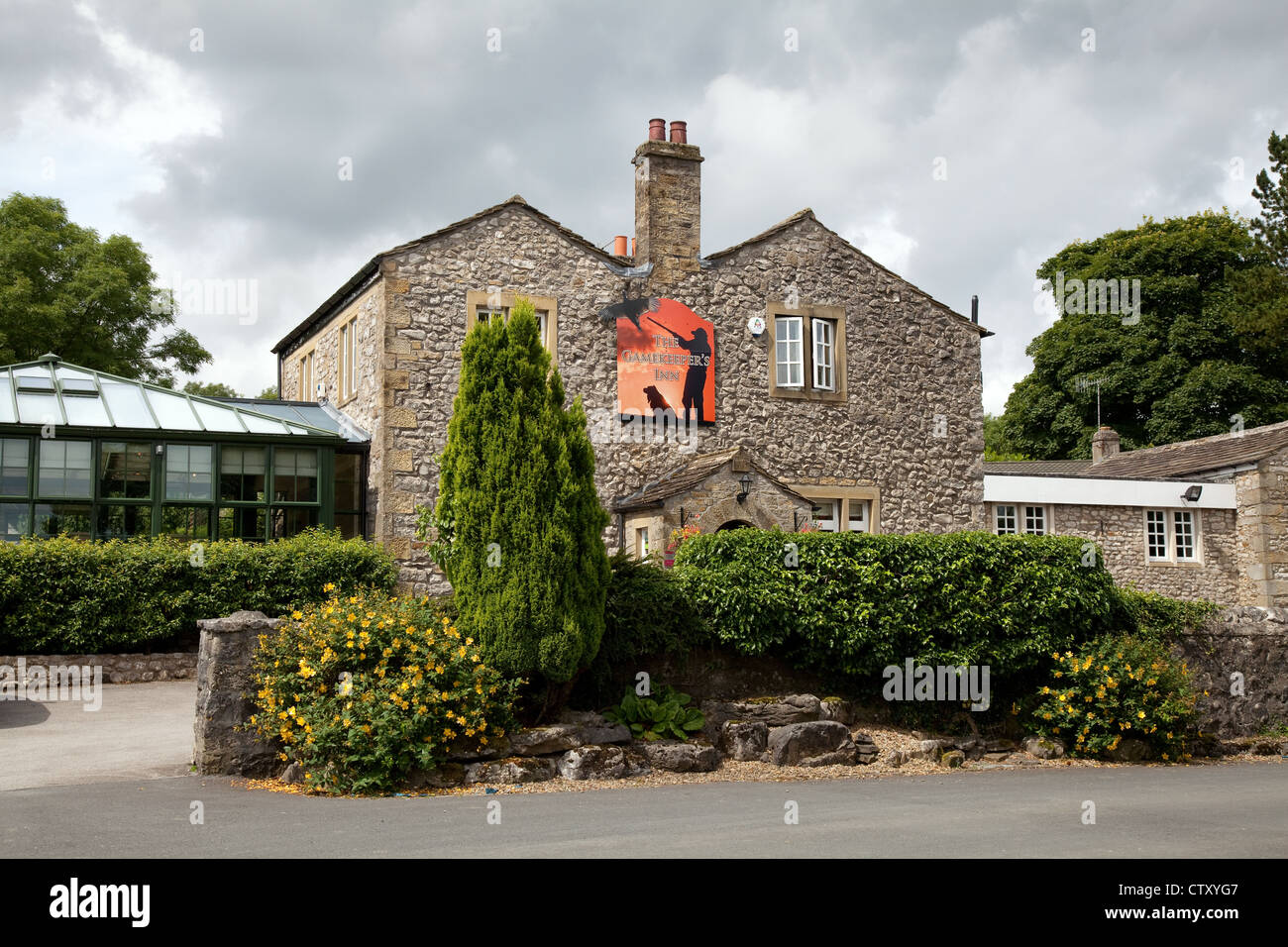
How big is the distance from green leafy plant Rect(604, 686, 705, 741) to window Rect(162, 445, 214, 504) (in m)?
9.10

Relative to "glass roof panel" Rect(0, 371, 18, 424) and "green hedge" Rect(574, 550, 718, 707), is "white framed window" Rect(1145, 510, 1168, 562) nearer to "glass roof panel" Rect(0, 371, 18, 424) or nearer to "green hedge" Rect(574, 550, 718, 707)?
"green hedge" Rect(574, 550, 718, 707)

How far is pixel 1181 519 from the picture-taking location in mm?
24109

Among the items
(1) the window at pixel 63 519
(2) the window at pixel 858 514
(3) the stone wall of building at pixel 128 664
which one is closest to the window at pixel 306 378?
(1) the window at pixel 63 519

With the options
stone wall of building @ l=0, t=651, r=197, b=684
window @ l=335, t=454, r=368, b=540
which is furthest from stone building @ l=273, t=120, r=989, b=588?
stone wall of building @ l=0, t=651, r=197, b=684

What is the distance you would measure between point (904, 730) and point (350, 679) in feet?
20.5

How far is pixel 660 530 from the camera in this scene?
17.2m

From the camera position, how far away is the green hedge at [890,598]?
1222 cm

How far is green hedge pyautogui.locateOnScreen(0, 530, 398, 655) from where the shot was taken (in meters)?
15.0

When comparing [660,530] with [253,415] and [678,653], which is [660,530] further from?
[253,415]

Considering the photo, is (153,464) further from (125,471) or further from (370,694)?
(370,694)

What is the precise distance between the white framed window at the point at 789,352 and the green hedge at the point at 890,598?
25.8 ft

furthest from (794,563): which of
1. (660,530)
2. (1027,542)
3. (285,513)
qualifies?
(285,513)

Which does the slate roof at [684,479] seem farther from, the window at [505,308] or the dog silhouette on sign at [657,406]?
the window at [505,308]

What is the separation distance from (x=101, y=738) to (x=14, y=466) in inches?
272
